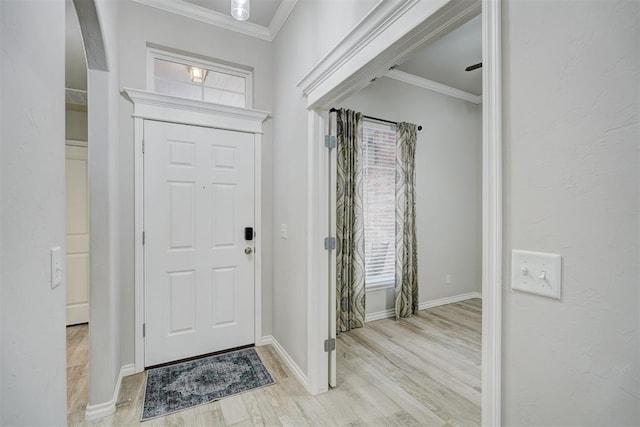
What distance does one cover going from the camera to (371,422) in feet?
5.85

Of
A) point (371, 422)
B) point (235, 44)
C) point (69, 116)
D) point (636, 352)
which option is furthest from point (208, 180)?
point (636, 352)

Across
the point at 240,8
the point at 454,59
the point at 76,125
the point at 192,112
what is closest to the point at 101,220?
the point at 192,112

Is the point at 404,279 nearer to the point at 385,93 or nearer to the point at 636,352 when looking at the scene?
the point at 385,93

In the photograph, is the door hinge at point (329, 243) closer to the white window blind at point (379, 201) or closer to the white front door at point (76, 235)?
the white window blind at point (379, 201)

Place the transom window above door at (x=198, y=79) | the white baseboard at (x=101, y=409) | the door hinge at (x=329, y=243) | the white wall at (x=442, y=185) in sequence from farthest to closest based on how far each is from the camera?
the white wall at (x=442, y=185), the transom window above door at (x=198, y=79), the door hinge at (x=329, y=243), the white baseboard at (x=101, y=409)

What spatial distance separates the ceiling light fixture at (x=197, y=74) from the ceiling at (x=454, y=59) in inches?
72.5

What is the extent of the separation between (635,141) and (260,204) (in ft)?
8.20

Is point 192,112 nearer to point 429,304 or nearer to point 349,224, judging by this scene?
point 349,224

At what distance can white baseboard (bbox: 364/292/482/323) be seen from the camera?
346 cm

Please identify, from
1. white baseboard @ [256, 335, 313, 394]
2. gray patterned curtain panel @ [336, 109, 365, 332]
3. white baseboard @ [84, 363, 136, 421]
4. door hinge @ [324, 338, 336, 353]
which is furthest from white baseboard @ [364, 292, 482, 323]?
white baseboard @ [84, 363, 136, 421]

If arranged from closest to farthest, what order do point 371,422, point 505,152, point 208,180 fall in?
point 505,152 < point 371,422 < point 208,180

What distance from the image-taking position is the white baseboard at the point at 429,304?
3461 mm

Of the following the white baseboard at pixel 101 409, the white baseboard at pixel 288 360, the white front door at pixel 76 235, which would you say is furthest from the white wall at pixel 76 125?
the white baseboard at pixel 288 360

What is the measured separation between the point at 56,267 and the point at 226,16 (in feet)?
8.53
